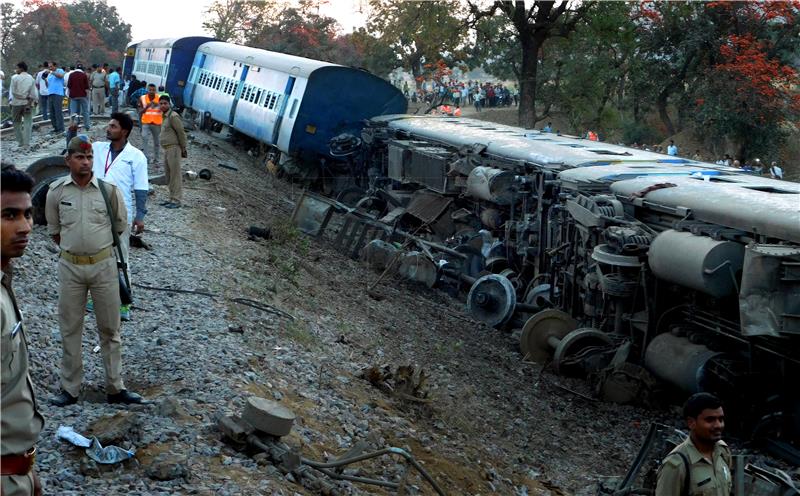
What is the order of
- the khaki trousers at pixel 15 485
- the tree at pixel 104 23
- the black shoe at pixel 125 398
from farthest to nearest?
1. the tree at pixel 104 23
2. the black shoe at pixel 125 398
3. the khaki trousers at pixel 15 485

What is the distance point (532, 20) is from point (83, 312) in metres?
26.3

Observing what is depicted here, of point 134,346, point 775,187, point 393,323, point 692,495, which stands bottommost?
point 393,323

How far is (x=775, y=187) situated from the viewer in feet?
39.1

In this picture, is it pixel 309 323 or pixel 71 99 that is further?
pixel 71 99

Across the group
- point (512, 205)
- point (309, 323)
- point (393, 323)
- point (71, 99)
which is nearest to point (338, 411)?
point (309, 323)

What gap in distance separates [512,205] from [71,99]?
1393cm

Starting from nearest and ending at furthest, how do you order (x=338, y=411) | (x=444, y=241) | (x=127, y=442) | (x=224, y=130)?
(x=127, y=442), (x=338, y=411), (x=444, y=241), (x=224, y=130)

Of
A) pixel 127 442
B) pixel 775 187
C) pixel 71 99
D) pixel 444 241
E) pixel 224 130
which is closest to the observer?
pixel 127 442

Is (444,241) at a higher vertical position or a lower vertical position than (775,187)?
lower

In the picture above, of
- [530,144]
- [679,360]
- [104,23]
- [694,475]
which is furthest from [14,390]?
[104,23]

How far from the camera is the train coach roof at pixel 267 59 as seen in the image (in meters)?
24.8

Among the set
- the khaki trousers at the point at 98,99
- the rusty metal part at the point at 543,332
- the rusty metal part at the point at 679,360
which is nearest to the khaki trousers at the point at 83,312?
the rusty metal part at the point at 679,360

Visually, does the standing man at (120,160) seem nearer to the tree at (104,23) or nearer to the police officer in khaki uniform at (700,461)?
the police officer in khaki uniform at (700,461)

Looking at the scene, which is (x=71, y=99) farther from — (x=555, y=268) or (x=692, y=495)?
(x=692, y=495)
